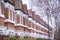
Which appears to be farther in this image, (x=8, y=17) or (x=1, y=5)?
(x=8, y=17)

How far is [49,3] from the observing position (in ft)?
122

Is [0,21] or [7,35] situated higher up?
[0,21]

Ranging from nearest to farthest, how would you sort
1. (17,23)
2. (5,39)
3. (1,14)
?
(1,14), (5,39), (17,23)

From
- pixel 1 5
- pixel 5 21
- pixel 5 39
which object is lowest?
pixel 5 39

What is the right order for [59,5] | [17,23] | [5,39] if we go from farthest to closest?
[59,5] → [17,23] → [5,39]

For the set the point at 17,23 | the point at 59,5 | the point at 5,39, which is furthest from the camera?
the point at 59,5

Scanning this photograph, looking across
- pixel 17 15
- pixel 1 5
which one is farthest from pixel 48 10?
pixel 1 5

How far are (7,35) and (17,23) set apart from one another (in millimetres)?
7626

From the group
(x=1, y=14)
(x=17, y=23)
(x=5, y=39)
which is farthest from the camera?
(x=17, y=23)

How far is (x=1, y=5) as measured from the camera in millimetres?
20406

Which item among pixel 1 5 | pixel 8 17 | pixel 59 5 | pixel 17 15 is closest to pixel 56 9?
pixel 59 5

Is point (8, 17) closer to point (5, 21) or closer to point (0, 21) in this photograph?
point (5, 21)

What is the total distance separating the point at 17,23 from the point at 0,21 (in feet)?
32.0

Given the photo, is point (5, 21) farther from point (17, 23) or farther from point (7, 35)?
point (17, 23)
